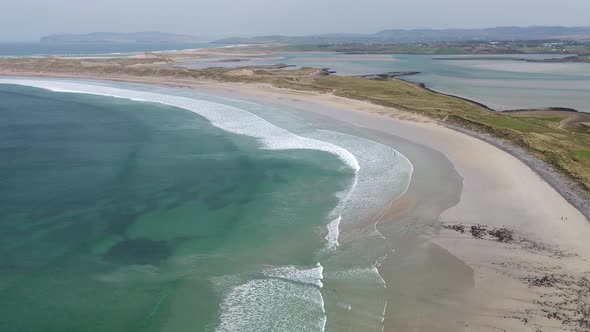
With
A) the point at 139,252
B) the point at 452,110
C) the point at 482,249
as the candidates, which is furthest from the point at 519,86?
the point at 139,252

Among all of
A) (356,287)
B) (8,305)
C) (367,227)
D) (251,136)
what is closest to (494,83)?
(251,136)

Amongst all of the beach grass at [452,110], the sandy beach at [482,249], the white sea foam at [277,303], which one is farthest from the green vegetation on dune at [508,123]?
the white sea foam at [277,303]

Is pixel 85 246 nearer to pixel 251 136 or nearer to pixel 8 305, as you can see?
pixel 8 305

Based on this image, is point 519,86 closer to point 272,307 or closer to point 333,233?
point 333,233

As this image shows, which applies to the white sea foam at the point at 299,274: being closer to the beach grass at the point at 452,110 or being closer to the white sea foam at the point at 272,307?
the white sea foam at the point at 272,307

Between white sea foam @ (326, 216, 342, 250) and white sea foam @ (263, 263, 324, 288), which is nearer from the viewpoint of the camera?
white sea foam @ (263, 263, 324, 288)

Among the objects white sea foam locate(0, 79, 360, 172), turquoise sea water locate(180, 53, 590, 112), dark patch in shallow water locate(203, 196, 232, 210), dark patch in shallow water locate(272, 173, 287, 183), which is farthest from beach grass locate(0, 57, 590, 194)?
dark patch in shallow water locate(203, 196, 232, 210)

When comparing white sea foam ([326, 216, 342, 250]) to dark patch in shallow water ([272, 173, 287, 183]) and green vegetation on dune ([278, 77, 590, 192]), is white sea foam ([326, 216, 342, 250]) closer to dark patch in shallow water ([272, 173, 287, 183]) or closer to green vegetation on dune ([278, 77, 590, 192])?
dark patch in shallow water ([272, 173, 287, 183])
